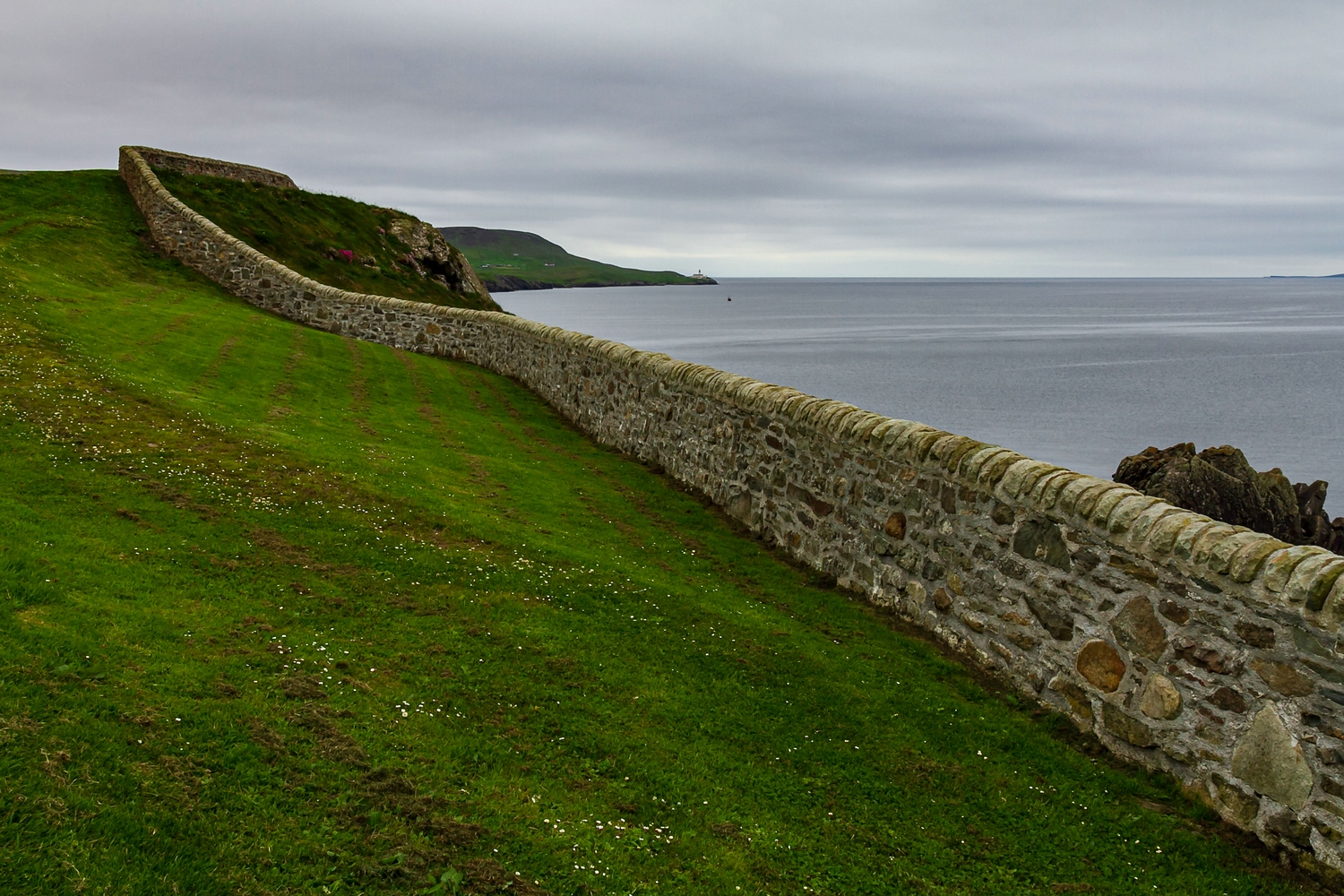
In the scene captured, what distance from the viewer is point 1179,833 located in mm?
8203

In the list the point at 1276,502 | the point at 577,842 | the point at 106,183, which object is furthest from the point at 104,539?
the point at 106,183

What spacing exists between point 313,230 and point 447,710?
1699 inches

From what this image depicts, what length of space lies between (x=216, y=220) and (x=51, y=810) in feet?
132

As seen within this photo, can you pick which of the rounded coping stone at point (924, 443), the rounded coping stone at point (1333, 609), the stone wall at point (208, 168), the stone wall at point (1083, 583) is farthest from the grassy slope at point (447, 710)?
the stone wall at point (208, 168)

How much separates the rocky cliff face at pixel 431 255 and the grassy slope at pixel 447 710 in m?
37.0

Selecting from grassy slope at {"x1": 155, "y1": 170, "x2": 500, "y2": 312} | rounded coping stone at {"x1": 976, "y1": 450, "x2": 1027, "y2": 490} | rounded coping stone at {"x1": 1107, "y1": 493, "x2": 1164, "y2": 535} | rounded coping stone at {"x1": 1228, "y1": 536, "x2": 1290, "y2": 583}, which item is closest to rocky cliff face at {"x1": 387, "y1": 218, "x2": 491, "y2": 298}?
grassy slope at {"x1": 155, "y1": 170, "x2": 500, "y2": 312}

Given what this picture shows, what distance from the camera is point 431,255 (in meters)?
53.2

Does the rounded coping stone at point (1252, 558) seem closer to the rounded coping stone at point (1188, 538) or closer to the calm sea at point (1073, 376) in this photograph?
the rounded coping stone at point (1188, 538)

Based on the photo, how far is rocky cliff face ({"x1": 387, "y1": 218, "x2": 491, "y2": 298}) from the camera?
5222 cm

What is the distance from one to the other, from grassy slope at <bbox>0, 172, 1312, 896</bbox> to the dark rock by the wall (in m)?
17.0

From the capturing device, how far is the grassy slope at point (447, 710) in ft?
20.9

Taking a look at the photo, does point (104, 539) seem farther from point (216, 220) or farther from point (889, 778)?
point (216, 220)

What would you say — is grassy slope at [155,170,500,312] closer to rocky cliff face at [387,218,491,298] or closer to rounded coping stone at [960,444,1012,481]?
rocky cliff face at [387,218,491,298]

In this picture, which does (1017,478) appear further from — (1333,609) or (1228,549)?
(1333,609)
